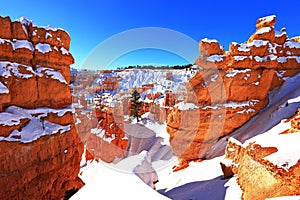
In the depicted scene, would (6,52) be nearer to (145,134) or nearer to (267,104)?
(145,134)

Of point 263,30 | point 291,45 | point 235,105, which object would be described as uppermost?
point 263,30

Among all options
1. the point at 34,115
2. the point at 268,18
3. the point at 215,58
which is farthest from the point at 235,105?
the point at 34,115

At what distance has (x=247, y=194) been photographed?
16.4 feet

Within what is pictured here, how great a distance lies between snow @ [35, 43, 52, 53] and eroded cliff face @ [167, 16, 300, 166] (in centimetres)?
1007

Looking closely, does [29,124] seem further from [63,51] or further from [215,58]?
[215,58]

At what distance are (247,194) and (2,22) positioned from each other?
42.9ft

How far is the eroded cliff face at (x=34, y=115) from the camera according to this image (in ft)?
26.3

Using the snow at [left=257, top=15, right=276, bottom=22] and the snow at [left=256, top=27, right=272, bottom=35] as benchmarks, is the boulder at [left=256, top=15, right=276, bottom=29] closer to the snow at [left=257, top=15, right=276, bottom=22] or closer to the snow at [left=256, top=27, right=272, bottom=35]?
the snow at [left=257, top=15, right=276, bottom=22]

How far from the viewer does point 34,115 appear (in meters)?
9.52

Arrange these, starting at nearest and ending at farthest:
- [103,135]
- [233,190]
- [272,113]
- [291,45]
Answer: [233,190], [272,113], [291,45], [103,135]

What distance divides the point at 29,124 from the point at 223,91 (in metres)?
13.3

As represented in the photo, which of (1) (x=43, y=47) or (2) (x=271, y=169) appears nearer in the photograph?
(2) (x=271, y=169)

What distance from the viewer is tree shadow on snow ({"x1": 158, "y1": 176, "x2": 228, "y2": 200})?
22.1 ft

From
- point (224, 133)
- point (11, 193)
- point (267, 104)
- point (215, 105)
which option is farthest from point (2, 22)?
point (267, 104)
